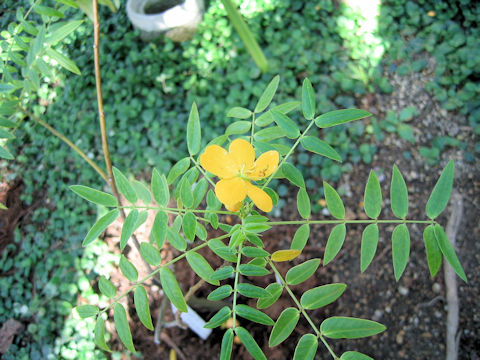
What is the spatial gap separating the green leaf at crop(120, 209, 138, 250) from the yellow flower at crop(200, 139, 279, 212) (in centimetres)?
23

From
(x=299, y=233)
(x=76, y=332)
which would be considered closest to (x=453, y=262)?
(x=299, y=233)

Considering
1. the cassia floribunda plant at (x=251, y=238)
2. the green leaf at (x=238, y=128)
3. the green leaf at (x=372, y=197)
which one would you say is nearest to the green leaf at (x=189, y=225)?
the cassia floribunda plant at (x=251, y=238)

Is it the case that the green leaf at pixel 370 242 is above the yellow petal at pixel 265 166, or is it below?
below

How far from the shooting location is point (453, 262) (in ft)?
2.94

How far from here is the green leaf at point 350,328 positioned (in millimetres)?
877

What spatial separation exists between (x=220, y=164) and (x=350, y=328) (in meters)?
0.47

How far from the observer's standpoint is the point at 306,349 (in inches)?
35.4

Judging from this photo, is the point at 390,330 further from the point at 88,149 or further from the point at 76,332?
the point at 88,149

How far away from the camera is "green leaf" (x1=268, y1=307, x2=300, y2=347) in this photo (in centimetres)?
92

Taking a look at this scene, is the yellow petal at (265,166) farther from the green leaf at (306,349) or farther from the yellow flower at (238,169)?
the green leaf at (306,349)

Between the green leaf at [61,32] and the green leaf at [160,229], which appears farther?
the green leaf at [61,32]

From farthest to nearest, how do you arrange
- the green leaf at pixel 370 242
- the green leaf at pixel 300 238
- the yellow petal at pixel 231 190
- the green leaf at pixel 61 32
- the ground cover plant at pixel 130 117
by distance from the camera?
the ground cover plant at pixel 130 117, the green leaf at pixel 61 32, the green leaf at pixel 300 238, the green leaf at pixel 370 242, the yellow petal at pixel 231 190

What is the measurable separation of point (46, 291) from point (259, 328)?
114 centimetres

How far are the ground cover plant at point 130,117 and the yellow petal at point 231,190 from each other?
1.30 meters
